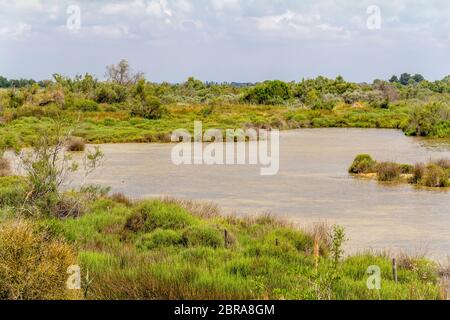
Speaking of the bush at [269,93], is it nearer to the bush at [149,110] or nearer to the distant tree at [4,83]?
the bush at [149,110]

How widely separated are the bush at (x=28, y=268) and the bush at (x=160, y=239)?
135 inches

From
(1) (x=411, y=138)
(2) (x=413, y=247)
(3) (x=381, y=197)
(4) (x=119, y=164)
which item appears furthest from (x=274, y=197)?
(1) (x=411, y=138)

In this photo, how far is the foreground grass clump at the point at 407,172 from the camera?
19906 millimetres

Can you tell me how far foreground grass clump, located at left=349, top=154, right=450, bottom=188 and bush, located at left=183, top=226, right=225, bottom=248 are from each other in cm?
1151

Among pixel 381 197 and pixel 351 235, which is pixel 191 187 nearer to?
pixel 381 197

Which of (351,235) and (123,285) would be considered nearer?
(123,285)

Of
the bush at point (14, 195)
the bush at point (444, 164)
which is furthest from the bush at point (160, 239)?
the bush at point (444, 164)

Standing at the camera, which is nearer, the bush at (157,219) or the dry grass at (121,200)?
the bush at (157,219)

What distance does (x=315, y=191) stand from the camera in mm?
18547

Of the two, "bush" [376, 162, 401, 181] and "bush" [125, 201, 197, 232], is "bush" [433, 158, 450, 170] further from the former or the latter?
"bush" [125, 201, 197, 232]

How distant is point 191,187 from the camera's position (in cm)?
1927

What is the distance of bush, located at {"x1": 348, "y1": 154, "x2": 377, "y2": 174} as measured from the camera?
22.4 m
